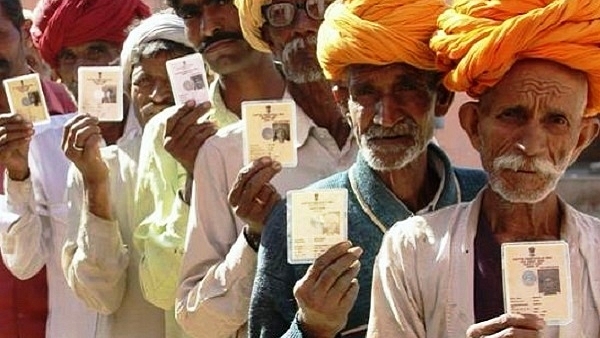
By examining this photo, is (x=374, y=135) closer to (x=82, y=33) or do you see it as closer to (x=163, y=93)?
(x=163, y=93)

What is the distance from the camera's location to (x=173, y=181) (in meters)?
5.00

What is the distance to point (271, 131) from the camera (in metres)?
4.38

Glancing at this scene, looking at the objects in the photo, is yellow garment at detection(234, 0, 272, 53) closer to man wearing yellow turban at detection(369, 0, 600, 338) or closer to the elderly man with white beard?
the elderly man with white beard

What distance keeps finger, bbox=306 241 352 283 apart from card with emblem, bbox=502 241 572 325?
44 cm

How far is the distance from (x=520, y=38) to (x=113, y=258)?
1971mm

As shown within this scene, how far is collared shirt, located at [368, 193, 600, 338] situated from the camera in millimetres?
3564

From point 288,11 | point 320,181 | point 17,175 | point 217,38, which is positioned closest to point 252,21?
point 288,11

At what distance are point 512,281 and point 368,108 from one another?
797 mm

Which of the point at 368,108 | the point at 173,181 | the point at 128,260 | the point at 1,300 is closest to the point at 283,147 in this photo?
the point at 368,108

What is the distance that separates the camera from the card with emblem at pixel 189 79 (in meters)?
4.82

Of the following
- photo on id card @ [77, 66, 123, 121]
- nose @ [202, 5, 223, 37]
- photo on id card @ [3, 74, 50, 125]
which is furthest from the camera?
photo on id card @ [3, 74, 50, 125]

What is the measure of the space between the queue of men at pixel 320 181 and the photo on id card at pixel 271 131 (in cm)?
4

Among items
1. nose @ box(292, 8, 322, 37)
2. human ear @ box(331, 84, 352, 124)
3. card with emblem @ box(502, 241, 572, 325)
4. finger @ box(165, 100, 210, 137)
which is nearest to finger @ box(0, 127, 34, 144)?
finger @ box(165, 100, 210, 137)

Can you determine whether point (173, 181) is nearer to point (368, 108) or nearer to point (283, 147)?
point (283, 147)
